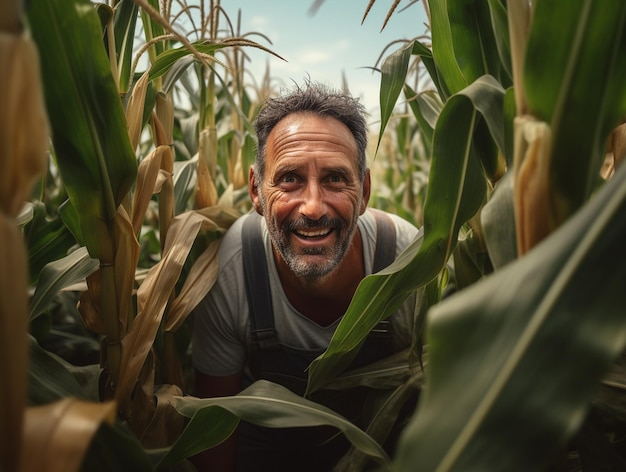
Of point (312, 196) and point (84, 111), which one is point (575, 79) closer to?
point (84, 111)

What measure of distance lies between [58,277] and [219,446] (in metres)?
0.61

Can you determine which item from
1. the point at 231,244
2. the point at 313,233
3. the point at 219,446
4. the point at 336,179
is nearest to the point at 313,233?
the point at 313,233

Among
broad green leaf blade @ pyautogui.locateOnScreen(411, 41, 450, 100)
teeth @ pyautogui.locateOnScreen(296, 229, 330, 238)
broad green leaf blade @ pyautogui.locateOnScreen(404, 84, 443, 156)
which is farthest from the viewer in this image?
teeth @ pyautogui.locateOnScreen(296, 229, 330, 238)

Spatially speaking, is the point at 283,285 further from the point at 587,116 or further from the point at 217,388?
the point at 587,116

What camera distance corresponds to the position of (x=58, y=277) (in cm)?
88

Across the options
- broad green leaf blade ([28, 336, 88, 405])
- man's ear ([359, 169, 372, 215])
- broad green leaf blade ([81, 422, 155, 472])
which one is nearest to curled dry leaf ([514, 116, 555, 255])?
broad green leaf blade ([81, 422, 155, 472])

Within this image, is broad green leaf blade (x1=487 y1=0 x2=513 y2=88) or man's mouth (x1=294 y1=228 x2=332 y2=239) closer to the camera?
broad green leaf blade (x1=487 y1=0 x2=513 y2=88)

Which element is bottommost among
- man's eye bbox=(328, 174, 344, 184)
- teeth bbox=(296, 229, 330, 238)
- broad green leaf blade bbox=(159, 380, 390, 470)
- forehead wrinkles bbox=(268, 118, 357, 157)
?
broad green leaf blade bbox=(159, 380, 390, 470)

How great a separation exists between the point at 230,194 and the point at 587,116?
1.19m

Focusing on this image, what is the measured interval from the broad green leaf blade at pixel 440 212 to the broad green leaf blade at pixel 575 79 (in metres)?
0.11

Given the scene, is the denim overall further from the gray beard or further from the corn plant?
the corn plant

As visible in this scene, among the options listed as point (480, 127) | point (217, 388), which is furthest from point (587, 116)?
point (217, 388)

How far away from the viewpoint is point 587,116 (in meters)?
0.45

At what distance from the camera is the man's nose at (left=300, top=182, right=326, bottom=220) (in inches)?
42.9
